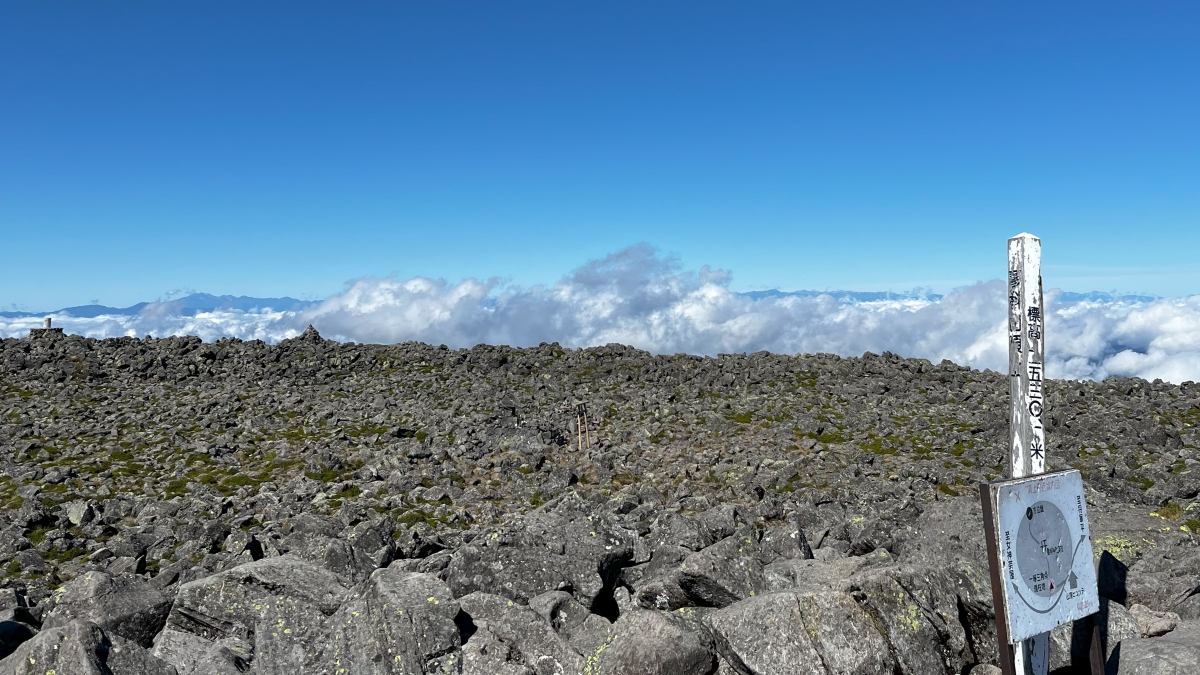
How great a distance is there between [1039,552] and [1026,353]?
2.51m

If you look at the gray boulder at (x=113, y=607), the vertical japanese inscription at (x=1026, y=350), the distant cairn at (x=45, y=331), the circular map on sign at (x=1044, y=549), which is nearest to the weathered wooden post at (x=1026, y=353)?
the vertical japanese inscription at (x=1026, y=350)

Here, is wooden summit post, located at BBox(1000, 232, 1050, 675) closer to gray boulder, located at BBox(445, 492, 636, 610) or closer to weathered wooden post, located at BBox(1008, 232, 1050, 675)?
weathered wooden post, located at BBox(1008, 232, 1050, 675)

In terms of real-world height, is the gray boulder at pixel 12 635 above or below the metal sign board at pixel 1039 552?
below

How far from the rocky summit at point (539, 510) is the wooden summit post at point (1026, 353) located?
7.58 feet

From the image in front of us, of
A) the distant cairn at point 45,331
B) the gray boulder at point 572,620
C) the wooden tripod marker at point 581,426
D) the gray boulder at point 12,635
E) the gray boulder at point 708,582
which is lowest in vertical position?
the gray boulder at point 12,635

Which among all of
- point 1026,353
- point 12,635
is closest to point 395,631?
point 12,635

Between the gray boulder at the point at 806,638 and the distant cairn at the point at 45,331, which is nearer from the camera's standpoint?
the gray boulder at the point at 806,638

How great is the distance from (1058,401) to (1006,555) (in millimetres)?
35300

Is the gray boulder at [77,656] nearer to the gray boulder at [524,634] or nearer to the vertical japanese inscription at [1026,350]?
the gray boulder at [524,634]

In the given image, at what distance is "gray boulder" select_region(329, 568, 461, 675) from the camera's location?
34.5ft

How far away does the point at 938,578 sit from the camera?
37.6ft

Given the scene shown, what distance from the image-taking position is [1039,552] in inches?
378

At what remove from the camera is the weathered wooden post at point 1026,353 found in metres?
10.2

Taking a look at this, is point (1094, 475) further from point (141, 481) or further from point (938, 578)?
point (141, 481)
